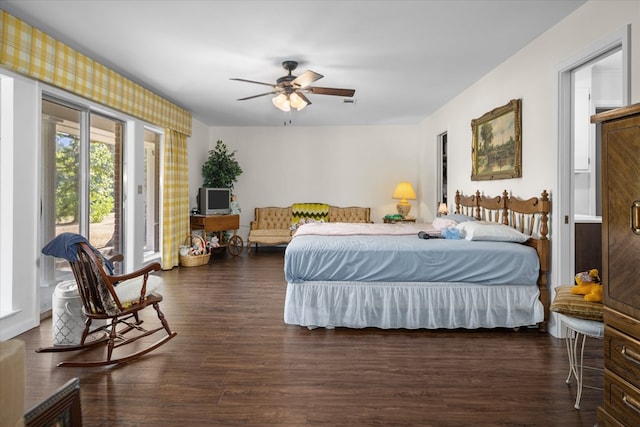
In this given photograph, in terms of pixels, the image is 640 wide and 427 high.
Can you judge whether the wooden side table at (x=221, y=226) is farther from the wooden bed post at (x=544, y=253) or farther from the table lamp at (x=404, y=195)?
the wooden bed post at (x=544, y=253)

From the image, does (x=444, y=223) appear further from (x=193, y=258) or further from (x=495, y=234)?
(x=193, y=258)

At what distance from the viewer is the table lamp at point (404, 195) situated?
23.6ft

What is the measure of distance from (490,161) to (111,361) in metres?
4.17

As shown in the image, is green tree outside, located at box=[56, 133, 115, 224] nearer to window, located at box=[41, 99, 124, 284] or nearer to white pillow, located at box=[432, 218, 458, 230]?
window, located at box=[41, 99, 124, 284]

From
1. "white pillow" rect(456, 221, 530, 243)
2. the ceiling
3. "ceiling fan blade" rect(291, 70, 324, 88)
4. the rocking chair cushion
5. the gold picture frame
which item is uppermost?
the ceiling

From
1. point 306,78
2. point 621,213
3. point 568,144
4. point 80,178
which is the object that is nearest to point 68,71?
point 80,178

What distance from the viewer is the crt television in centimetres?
659

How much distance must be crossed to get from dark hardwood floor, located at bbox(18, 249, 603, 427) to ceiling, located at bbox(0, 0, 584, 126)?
259 centimetres

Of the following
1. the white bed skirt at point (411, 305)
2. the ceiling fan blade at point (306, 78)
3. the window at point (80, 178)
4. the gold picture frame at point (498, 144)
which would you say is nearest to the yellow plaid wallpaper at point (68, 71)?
the window at point (80, 178)

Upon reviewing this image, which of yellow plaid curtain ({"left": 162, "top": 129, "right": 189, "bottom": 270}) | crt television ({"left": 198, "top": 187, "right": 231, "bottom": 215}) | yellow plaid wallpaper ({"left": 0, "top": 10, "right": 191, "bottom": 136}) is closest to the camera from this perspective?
yellow plaid wallpaper ({"left": 0, "top": 10, "right": 191, "bottom": 136})

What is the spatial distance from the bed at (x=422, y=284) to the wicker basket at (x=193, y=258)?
324 cm

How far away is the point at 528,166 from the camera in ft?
11.7

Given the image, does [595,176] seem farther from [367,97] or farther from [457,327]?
[367,97]

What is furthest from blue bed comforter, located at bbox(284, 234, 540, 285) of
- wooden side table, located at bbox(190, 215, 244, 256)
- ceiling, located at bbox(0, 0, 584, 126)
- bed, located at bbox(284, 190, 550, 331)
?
wooden side table, located at bbox(190, 215, 244, 256)
